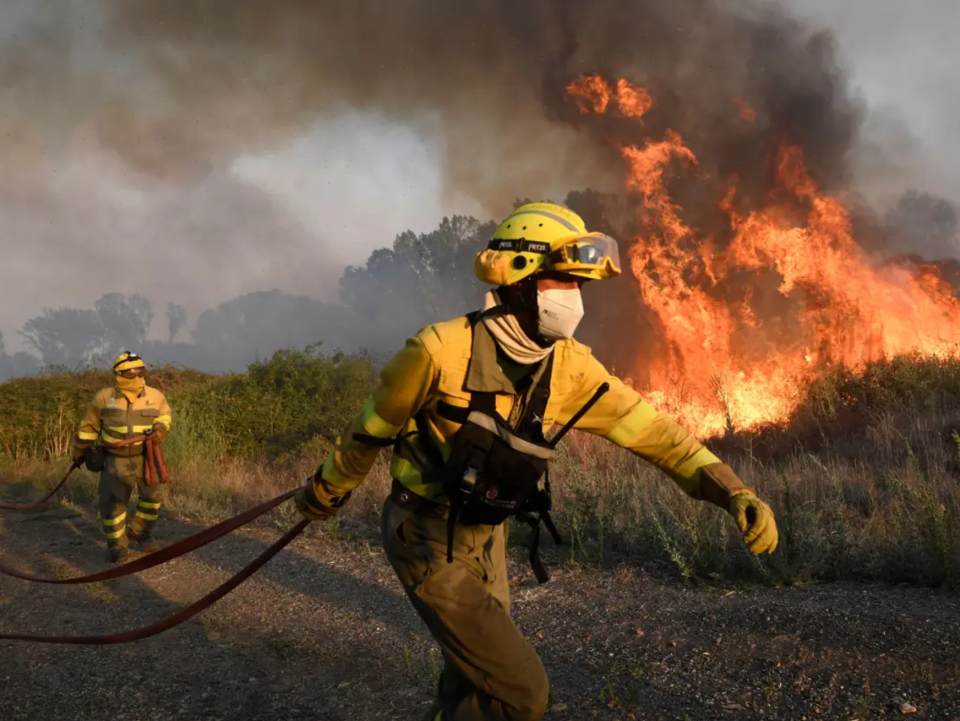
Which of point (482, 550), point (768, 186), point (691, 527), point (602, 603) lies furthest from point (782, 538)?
point (768, 186)

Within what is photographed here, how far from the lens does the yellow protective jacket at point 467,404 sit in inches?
88.5

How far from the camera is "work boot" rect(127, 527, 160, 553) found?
23.6ft

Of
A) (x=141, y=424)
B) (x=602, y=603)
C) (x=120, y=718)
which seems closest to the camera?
(x=120, y=718)

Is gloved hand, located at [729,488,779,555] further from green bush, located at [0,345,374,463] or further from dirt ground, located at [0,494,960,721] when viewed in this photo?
green bush, located at [0,345,374,463]

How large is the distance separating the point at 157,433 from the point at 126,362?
2.54 feet

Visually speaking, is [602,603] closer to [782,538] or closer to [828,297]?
[782,538]

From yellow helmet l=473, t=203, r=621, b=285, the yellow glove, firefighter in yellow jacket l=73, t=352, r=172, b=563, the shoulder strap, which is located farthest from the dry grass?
yellow helmet l=473, t=203, r=621, b=285

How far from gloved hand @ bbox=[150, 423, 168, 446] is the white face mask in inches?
235

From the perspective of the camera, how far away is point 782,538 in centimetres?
482

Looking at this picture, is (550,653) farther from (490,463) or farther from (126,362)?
(126,362)

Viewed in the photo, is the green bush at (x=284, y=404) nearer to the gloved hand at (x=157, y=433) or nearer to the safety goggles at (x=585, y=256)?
the gloved hand at (x=157, y=433)

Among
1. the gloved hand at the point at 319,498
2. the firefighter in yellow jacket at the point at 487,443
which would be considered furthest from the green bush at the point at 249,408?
the firefighter in yellow jacket at the point at 487,443

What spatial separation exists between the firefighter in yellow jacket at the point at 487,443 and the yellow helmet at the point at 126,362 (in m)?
5.32

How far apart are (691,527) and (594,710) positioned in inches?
85.3
